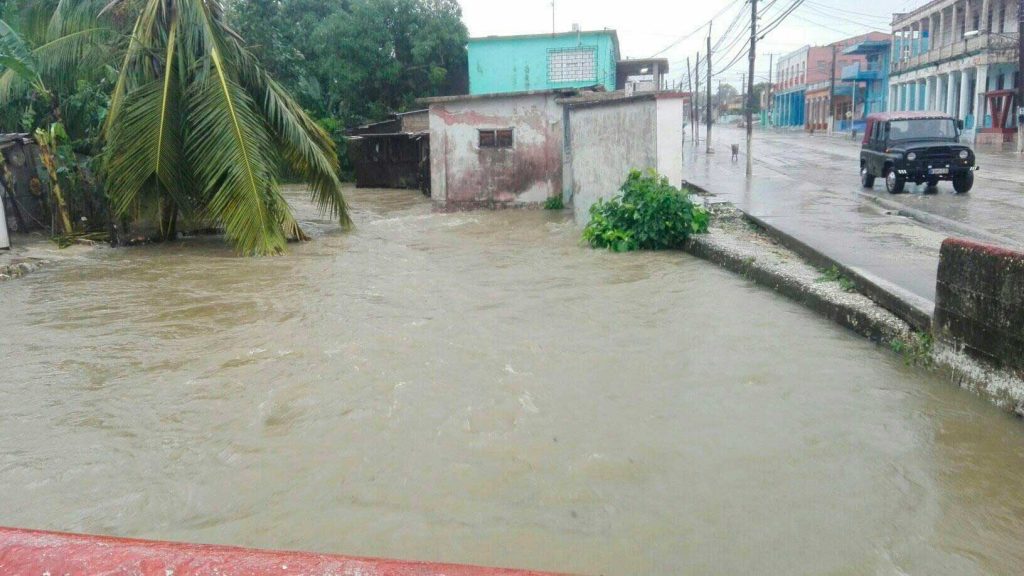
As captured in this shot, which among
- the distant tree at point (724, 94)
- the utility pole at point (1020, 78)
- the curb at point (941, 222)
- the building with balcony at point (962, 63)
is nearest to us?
the curb at point (941, 222)

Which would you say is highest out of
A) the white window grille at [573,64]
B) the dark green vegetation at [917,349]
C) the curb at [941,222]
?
the white window grille at [573,64]

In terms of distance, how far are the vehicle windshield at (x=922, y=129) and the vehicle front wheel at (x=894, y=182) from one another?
942mm

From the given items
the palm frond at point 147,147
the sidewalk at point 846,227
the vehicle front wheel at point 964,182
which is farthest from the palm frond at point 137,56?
the vehicle front wheel at point 964,182

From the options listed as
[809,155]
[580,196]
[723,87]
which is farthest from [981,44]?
[723,87]

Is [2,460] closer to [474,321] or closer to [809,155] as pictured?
[474,321]

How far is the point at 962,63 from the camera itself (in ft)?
139

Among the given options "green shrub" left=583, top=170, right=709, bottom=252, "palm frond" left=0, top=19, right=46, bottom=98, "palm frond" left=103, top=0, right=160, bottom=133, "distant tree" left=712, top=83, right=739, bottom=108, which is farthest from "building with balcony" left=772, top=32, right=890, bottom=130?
"palm frond" left=0, top=19, right=46, bottom=98

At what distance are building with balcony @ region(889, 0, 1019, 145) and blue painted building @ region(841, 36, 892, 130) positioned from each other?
5.36 feet

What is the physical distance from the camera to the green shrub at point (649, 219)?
447 inches

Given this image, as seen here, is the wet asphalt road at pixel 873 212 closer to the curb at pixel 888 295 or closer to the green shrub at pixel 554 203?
the curb at pixel 888 295

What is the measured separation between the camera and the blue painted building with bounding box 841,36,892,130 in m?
56.3

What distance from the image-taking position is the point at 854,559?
3512mm

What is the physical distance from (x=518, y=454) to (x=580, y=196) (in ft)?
33.6

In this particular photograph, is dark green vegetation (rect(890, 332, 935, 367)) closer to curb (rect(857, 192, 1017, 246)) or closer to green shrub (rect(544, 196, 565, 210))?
curb (rect(857, 192, 1017, 246))
